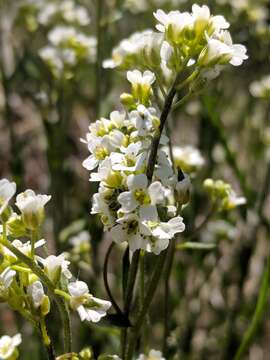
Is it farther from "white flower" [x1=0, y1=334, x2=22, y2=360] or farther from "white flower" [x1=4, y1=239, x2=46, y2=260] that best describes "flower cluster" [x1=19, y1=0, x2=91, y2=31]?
"white flower" [x1=0, y1=334, x2=22, y2=360]

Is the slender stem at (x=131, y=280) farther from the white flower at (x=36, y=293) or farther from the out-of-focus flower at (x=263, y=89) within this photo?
the out-of-focus flower at (x=263, y=89)

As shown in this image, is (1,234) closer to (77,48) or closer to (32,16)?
(77,48)

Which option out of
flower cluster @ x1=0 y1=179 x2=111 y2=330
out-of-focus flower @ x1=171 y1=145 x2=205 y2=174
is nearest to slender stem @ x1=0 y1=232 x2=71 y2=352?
flower cluster @ x1=0 y1=179 x2=111 y2=330

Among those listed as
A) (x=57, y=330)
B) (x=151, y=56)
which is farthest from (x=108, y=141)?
(x=57, y=330)

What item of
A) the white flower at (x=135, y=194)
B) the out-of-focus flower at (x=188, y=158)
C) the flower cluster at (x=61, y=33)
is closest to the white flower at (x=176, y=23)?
the white flower at (x=135, y=194)

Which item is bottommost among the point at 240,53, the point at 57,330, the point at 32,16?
the point at 57,330
